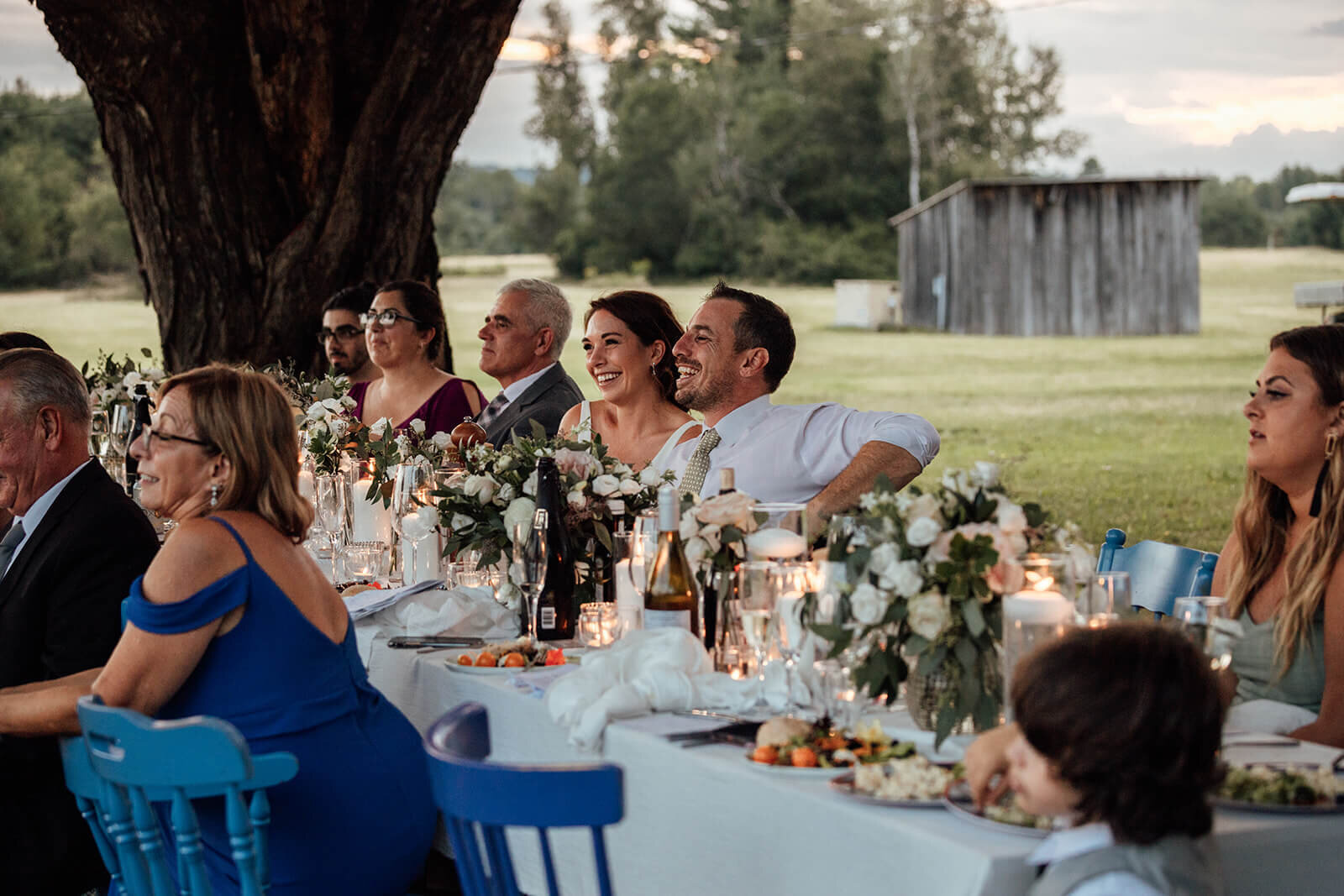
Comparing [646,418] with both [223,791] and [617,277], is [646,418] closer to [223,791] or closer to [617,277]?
[223,791]

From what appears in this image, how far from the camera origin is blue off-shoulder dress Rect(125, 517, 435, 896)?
7.97 ft

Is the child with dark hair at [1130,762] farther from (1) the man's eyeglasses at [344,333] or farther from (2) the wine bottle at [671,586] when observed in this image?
(1) the man's eyeglasses at [344,333]

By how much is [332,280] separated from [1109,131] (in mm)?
17483

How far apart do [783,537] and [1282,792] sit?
927 millimetres

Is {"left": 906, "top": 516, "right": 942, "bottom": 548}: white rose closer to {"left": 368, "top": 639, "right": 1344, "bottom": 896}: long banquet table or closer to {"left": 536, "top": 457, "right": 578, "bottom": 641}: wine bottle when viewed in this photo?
{"left": 368, "top": 639, "right": 1344, "bottom": 896}: long banquet table

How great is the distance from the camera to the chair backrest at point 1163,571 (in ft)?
10.9

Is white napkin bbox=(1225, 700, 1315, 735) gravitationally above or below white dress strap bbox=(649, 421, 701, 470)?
below

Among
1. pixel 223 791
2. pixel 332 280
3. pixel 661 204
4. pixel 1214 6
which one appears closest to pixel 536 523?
pixel 223 791

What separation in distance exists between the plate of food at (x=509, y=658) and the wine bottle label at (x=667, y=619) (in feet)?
0.82

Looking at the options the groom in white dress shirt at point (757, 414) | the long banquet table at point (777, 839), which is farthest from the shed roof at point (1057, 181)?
the long banquet table at point (777, 839)

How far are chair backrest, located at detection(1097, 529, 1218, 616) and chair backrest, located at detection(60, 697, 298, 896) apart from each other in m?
2.03

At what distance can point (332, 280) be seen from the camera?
6543mm

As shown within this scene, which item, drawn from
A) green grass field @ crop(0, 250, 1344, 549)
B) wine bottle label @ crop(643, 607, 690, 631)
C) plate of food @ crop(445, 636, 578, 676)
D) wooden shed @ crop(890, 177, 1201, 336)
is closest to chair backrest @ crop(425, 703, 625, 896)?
wine bottle label @ crop(643, 607, 690, 631)

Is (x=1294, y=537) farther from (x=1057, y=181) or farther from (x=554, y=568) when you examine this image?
(x=1057, y=181)
